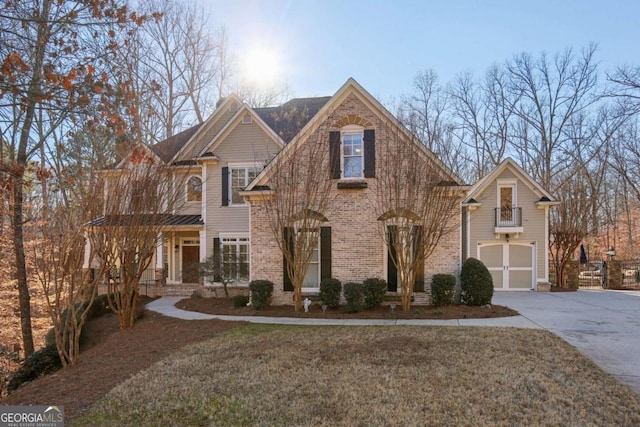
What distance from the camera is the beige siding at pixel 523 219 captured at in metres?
16.8

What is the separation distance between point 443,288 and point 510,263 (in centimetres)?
782

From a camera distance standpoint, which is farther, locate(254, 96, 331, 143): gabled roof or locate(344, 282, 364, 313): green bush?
locate(254, 96, 331, 143): gabled roof

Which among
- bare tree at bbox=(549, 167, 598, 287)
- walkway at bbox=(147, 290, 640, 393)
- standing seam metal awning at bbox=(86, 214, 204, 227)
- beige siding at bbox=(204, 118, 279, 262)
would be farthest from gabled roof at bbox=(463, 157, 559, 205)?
standing seam metal awning at bbox=(86, 214, 204, 227)

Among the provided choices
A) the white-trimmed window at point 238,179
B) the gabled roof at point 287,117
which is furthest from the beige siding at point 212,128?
the white-trimmed window at point 238,179

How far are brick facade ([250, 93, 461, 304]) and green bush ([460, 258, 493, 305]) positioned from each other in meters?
0.44

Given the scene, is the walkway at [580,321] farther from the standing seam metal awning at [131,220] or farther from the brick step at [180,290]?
the standing seam metal awning at [131,220]

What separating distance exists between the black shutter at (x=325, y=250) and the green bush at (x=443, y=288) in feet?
11.1

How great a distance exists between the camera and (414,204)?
10.8m

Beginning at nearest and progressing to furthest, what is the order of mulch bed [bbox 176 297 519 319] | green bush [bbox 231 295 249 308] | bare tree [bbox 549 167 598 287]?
mulch bed [bbox 176 297 519 319] < green bush [bbox 231 295 249 308] < bare tree [bbox 549 167 598 287]

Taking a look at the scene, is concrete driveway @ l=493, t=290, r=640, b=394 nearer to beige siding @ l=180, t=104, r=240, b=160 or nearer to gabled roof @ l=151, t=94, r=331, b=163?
gabled roof @ l=151, t=94, r=331, b=163

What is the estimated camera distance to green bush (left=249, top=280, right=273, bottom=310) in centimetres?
1162

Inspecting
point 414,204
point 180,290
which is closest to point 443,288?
Result: point 414,204

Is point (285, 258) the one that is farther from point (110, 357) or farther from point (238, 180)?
point (110, 357)

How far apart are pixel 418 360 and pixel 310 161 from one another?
22.7ft
